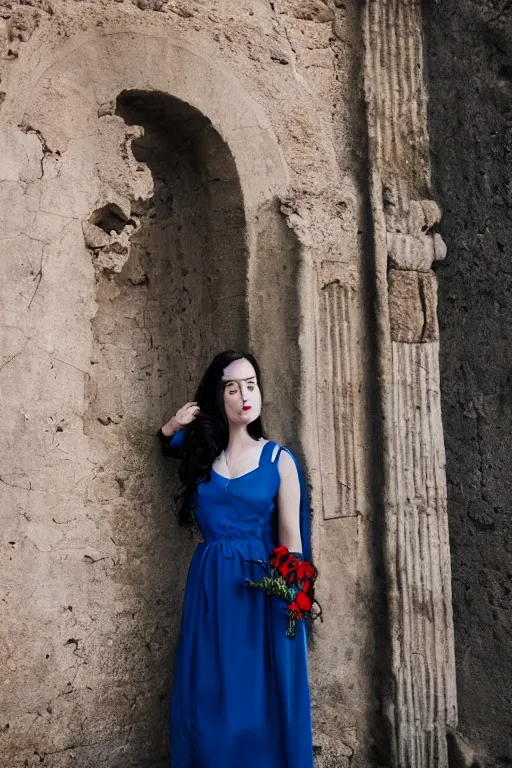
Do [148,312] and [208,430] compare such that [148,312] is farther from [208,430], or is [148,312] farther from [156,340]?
[208,430]

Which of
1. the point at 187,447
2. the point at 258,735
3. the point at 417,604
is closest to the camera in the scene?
the point at 258,735

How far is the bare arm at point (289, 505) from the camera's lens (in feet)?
12.5

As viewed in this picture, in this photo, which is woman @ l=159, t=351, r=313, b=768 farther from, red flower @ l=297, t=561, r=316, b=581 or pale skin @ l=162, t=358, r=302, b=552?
red flower @ l=297, t=561, r=316, b=581

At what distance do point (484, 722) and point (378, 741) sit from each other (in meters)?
0.53

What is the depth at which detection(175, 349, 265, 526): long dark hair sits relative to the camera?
3922 millimetres

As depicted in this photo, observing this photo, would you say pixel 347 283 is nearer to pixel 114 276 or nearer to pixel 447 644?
pixel 114 276

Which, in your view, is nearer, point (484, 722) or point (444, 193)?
point (484, 722)

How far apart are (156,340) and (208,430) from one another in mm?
679

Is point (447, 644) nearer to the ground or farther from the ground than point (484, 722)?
farther from the ground

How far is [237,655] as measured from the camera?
145 inches

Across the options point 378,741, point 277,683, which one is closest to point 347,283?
point 277,683

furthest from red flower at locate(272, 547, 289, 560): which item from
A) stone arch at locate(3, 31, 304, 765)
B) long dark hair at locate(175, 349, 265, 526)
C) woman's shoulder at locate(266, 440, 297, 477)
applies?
stone arch at locate(3, 31, 304, 765)

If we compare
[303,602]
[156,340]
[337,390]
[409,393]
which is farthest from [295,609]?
[156,340]

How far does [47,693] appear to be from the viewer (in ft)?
12.5
